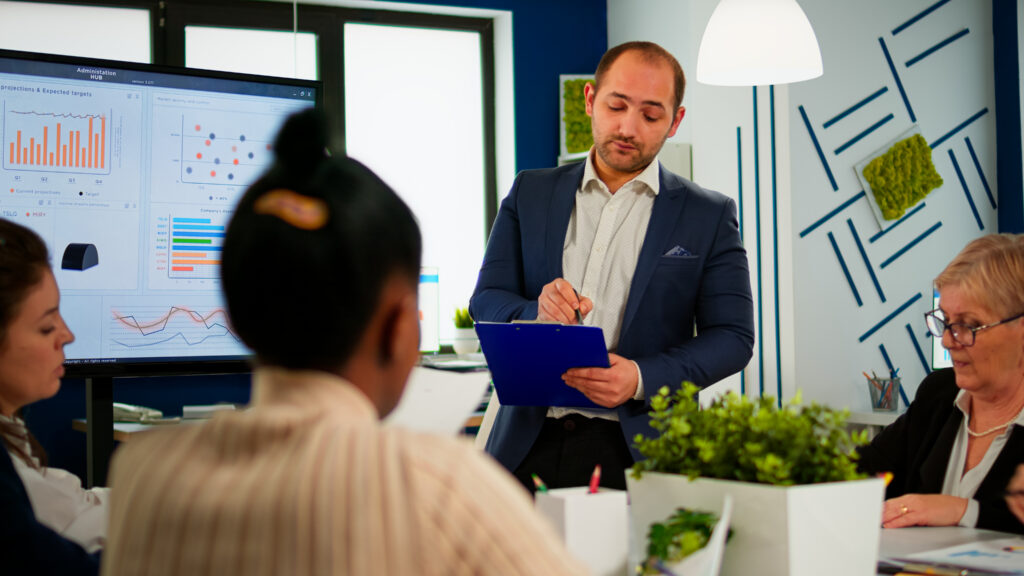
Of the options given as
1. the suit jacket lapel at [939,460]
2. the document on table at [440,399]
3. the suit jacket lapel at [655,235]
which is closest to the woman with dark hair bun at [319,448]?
the document on table at [440,399]

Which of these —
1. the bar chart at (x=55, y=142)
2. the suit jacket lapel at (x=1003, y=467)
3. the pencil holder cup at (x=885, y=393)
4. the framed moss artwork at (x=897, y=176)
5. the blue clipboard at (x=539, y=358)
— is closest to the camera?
the blue clipboard at (x=539, y=358)

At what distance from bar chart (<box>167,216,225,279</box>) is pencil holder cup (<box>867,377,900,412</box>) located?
325cm

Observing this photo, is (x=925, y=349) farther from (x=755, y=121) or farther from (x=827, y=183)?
(x=755, y=121)

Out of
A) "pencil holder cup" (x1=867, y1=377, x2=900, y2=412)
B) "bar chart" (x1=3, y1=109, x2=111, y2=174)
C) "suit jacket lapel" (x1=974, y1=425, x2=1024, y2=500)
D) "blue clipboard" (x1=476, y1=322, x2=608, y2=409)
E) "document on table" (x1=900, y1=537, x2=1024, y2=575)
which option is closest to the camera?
"document on table" (x1=900, y1=537, x2=1024, y2=575)

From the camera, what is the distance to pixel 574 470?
187 cm

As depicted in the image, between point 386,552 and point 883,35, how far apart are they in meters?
4.91

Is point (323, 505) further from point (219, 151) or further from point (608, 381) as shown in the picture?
point (219, 151)

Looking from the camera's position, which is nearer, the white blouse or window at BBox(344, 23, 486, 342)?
the white blouse

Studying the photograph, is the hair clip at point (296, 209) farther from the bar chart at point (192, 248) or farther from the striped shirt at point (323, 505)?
the bar chart at point (192, 248)

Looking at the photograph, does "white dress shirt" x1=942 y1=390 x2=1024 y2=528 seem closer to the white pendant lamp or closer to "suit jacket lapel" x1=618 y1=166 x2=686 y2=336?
"suit jacket lapel" x1=618 y1=166 x2=686 y2=336

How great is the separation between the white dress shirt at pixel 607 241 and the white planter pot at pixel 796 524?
879mm

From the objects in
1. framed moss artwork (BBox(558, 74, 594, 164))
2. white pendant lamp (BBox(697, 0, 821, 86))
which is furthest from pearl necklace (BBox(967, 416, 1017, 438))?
framed moss artwork (BBox(558, 74, 594, 164))

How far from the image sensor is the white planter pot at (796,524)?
40.1 inches

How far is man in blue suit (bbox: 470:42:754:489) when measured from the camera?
6.19 ft
